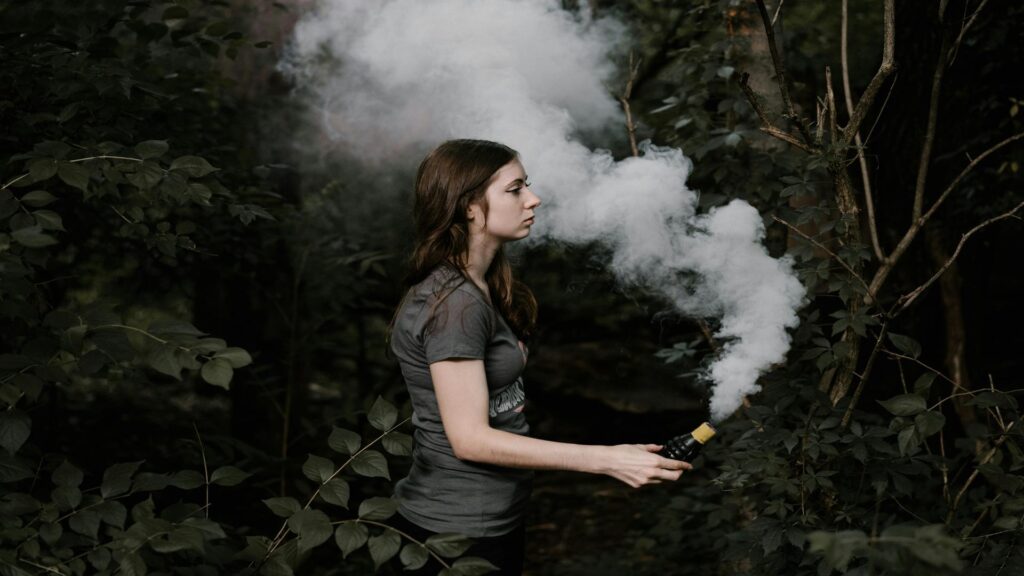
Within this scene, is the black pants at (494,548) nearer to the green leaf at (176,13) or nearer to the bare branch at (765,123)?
the bare branch at (765,123)

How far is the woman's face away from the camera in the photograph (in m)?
2.04

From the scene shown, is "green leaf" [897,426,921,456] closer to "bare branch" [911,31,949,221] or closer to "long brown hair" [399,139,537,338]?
"bare branch" [911,31,949,221]

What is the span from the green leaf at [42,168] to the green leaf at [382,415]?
0.83m

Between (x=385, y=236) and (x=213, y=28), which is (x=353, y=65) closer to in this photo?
(x=385, y=236)

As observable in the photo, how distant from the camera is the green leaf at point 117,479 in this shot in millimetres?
1731

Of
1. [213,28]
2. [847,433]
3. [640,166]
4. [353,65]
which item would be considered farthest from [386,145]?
[847,433]

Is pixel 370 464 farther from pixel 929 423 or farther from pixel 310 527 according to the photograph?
pixel 929 423

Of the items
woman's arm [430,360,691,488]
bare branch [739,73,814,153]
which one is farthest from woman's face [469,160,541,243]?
bare branch [739,73,814,153]

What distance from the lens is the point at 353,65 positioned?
4.49 metres

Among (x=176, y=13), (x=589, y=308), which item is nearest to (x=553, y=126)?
(x=176, y=13)

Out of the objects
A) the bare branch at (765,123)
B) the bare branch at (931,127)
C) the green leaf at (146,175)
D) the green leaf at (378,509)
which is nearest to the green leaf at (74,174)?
the green leaf at (146,175)

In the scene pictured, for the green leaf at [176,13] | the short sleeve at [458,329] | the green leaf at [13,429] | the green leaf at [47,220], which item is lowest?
the green leaf at [13,429]

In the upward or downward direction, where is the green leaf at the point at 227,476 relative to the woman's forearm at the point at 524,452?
downward

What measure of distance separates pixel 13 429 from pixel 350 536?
67 cm
